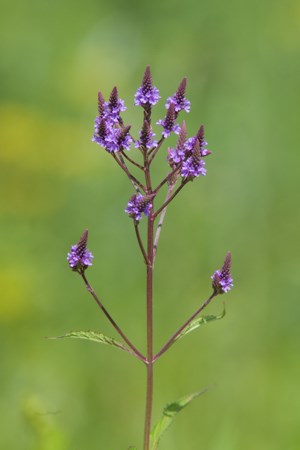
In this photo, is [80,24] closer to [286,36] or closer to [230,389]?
[286,36]

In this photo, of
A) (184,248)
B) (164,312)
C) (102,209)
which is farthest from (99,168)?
(164,312)

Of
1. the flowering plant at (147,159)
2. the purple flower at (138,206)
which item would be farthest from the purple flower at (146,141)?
the purple flower at (138,206)

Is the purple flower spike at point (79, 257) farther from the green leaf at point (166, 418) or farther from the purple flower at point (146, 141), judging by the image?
the green leaf at point (166, 418)

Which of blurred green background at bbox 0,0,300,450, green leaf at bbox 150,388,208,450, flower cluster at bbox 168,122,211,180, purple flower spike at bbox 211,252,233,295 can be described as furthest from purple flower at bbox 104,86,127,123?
blurred green background at bbox 0,0,300,450

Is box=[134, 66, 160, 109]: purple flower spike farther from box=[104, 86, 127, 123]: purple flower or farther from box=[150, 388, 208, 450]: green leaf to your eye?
box=[150, 388, 208, 450]: green leaf

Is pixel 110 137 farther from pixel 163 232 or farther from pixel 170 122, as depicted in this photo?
pixel 163 232
